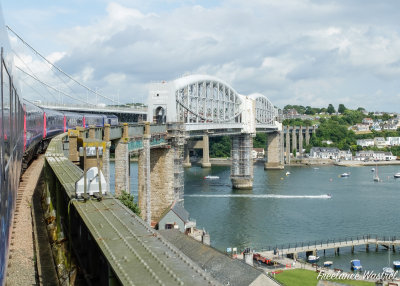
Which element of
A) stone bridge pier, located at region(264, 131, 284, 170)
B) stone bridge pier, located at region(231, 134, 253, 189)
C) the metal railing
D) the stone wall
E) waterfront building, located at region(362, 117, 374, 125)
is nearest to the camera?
the metal railing

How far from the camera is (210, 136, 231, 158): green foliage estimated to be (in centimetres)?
10606

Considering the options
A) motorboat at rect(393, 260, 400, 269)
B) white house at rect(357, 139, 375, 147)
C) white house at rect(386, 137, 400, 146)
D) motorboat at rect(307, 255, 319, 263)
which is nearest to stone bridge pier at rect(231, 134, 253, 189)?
motorboat at rect(307, 255, 319, 263)

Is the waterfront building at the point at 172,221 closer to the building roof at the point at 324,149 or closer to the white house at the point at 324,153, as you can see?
the white house at the point at 324,153

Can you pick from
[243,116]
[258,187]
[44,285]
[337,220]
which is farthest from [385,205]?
[44,285]

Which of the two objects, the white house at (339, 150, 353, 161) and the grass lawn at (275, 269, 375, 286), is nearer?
the grass lawn at (275, 269, 375, 286)

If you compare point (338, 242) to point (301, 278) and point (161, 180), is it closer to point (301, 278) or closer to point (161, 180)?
point (301, 278)

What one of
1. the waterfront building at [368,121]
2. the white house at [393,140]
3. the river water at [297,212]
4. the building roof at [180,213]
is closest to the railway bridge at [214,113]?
the river water at [297,212]

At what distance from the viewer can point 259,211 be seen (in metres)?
41.8

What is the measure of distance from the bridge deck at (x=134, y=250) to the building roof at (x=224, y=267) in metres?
10.3

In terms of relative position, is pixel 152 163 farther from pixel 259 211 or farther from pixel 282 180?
pixel 282 180

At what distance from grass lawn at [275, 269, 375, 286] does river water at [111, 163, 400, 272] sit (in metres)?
4.21

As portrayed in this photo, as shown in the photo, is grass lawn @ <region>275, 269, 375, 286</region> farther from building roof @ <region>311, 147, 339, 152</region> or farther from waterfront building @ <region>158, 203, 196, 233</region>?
building roof @ <region>311, 147, 339, 152</region>

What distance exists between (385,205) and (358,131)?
3902 inches

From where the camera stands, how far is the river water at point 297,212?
3094cm
